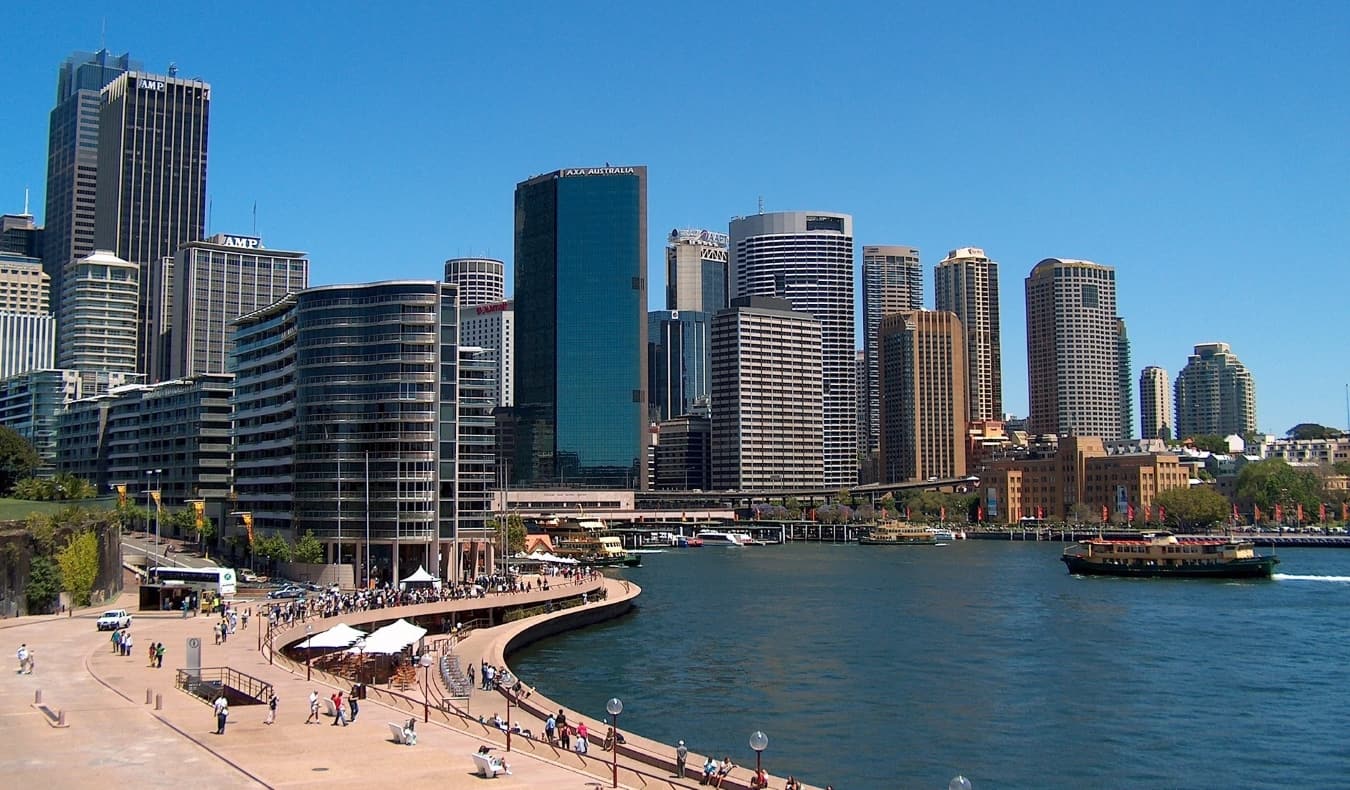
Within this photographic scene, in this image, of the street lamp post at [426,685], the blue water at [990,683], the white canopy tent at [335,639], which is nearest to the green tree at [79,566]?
the white canopy tent at [335,639]

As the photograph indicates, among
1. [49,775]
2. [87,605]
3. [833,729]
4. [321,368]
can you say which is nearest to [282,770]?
[49,775]

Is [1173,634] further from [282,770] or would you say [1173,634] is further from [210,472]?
[210,472]

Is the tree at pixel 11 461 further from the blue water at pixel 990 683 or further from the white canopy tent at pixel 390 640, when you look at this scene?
the white canopy tent at pixel 390 640

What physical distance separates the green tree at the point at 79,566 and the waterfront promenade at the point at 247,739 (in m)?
24.4

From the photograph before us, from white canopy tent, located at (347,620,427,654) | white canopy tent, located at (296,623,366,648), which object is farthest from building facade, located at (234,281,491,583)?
white canopy tent, located at (347,620,427,654)

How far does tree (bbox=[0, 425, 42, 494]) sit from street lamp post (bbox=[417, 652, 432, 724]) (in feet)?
445

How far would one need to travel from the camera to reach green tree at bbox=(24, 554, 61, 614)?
301ft

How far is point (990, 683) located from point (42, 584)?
219 feet

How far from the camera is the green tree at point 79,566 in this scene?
9506 cm

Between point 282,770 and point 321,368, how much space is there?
318 ft

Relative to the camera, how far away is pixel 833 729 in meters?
64.8

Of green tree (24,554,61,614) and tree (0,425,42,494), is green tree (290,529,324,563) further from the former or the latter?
tree (0,425,42,494)

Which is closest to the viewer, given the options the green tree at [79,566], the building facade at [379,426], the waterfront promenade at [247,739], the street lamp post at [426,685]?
the waterfront promenade at [247,739]

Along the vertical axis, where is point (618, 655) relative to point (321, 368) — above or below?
below
